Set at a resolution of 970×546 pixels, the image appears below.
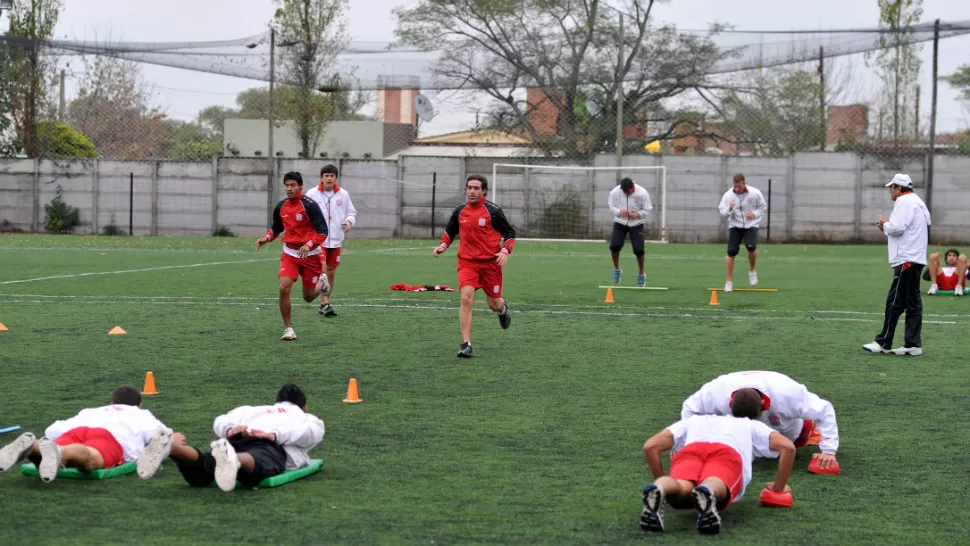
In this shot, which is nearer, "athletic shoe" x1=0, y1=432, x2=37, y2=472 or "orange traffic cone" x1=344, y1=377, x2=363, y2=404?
"athletic shoe" x1=0, y1=432, x2=37, y2=472

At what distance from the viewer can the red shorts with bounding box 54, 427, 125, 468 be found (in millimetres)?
6996

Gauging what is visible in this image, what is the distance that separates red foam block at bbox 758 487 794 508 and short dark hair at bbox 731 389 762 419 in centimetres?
45

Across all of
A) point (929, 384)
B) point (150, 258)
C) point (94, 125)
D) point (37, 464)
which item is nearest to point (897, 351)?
point (929, 384)

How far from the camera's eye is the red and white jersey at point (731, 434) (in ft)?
21.5

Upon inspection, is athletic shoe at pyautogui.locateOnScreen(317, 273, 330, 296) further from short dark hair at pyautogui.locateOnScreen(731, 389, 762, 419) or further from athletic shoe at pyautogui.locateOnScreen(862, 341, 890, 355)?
short dark hair at pyautogui.locateOnScreen(731, 389, 762, 419)

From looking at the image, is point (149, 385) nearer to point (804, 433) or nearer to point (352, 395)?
point (352, 395)

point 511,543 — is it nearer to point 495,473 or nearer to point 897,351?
point 495,473

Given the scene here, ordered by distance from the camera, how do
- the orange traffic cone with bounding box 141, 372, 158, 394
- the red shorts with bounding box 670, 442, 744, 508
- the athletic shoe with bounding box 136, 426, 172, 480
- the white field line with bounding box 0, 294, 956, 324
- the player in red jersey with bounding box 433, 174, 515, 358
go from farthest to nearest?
1. the white field line with bounding box 0, 294, 956, 324
2. the player in red jersey with bounding box 433, 174, 515, 358
3. the orange traffic cone with bounding box 141, 372, 158, 394
4. the athletic shoe with bounding box 136, 426, 172, 480
5. the red shorts with bounding box 670, 442, 744, 508

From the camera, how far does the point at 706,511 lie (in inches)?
234

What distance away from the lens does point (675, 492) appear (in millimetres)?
6129

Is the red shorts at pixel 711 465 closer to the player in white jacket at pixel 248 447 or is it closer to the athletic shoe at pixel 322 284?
the player in white jacket at pixel 248 447

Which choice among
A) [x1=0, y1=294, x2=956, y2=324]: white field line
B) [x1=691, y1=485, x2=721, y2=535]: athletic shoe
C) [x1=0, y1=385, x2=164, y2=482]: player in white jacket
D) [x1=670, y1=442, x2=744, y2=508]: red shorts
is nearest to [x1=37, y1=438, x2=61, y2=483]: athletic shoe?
[x1=0, y1=385, x2=164, y2=482]: player in white jacket

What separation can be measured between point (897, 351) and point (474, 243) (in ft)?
15.1

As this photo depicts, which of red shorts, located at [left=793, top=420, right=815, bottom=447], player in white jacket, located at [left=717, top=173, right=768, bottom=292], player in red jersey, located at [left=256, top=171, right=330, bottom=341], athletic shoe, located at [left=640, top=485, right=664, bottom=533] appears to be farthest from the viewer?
player in white jacket, located at [left=717, top=173, right=768, bottom=292]
